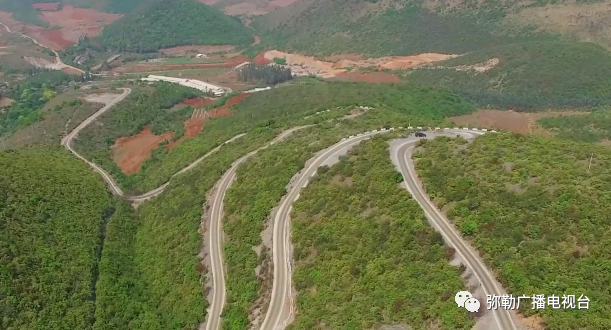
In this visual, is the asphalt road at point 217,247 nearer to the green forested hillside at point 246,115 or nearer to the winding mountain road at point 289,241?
the winding mountain road at point 289,241

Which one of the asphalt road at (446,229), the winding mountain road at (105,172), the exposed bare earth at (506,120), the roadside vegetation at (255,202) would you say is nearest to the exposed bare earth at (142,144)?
the winding mountain road at (105,172)

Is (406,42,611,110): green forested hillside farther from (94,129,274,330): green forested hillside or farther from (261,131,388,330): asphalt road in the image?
(94,129,274,330): green forested hillside

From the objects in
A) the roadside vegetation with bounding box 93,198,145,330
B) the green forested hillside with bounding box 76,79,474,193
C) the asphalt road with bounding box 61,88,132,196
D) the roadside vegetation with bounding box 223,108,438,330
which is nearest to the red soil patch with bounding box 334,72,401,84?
the green forested hillside with bounding box 76,79,474,193

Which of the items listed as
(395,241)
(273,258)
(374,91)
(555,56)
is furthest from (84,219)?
(555,56)

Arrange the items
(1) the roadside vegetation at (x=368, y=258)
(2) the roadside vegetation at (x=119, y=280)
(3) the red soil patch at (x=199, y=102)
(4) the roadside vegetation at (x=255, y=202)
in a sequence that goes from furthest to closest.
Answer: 1. (3) the red soil patch at (x=199, y=102)
2. (2) the roadside vegetation at (x=119, y=280)
3. (4) the roadside vegetation at (x=255, y=202)
4. (1) the roadside vegetation at (x=368, y=258)

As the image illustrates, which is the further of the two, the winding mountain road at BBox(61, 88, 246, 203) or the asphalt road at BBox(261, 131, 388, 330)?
the winding mountain road at BBox(61, 88, 246, 203)

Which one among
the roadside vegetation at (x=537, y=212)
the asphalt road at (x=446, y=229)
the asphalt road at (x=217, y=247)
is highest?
the roadside vegetation at (x=537, y=212)

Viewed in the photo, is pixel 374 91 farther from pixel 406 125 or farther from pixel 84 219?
pixel 84 219

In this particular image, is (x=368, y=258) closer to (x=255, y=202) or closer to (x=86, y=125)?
(x=255, y=202)
